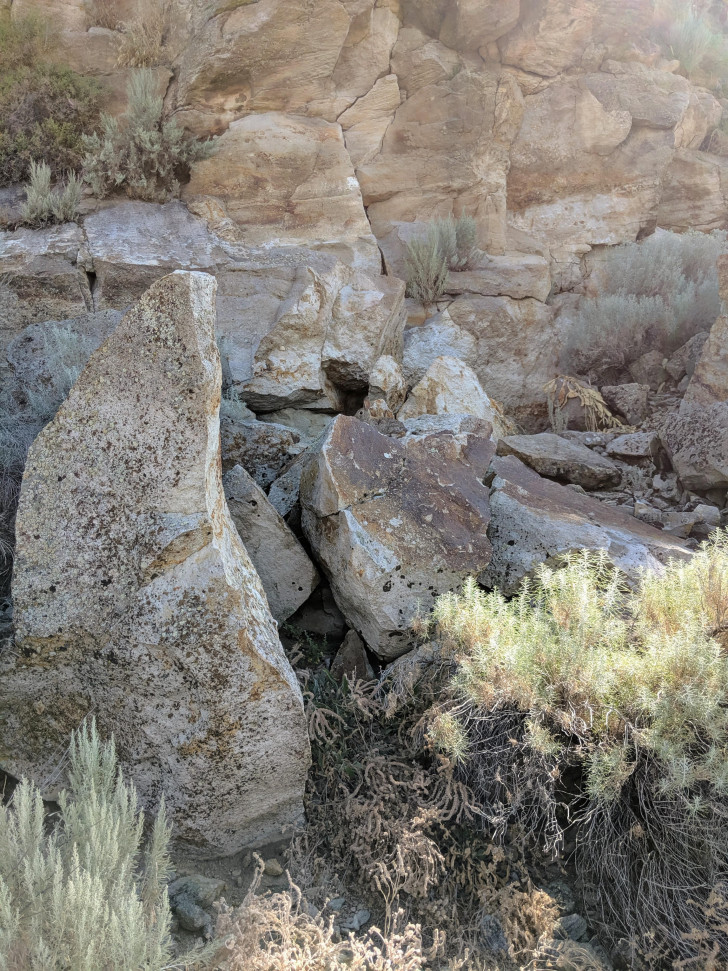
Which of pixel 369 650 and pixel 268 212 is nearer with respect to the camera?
pixel 369 650

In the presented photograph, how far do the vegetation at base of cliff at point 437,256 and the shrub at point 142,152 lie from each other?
6.49 feet

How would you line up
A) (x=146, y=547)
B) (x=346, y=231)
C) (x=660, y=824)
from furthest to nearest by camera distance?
(x=346, y=231), (x=146, y=547), (x=660, y=824)

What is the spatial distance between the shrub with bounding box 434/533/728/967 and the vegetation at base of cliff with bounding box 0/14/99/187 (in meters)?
5.41

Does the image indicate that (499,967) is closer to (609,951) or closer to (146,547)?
(609,951)

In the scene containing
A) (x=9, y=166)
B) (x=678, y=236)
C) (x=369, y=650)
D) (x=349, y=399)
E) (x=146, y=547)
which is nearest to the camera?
(x=146, y=547)

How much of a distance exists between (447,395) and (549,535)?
1.62m

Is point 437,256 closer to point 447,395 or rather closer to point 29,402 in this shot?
point 447,395

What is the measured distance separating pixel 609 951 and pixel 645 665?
895mm

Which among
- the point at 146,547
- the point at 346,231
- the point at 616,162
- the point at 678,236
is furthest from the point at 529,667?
the point at 616,162

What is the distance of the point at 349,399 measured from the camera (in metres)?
5.40

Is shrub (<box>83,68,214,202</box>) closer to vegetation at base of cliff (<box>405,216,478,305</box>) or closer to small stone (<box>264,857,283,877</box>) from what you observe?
vegetation at base of cliff (<box>405,216,478,305</box>)

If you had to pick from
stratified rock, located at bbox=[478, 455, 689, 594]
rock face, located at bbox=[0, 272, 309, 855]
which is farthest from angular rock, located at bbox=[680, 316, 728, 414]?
rock face, located at bbox=[0, 272, 309, 855]

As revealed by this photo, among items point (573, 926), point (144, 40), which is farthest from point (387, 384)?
point (144, 40)

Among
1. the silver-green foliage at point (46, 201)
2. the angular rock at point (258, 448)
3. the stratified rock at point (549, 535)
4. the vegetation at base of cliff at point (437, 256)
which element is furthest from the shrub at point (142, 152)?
the stratified rock at point (549, 535)
